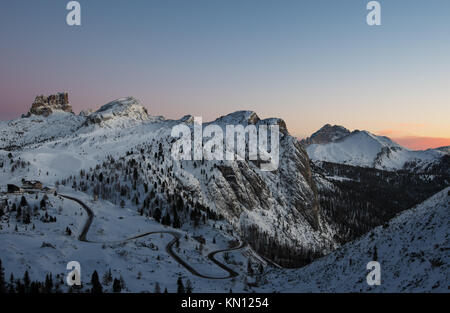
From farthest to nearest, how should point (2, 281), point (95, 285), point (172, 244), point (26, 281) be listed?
1. point (172, 244)
2. point (95, 285)
3. point (26, 281)
4. point (2, 281)

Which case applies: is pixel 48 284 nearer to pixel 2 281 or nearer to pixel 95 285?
pixel 2 281

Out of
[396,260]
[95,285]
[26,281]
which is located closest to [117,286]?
[95,285]

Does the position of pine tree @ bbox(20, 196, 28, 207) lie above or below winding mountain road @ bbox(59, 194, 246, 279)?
above

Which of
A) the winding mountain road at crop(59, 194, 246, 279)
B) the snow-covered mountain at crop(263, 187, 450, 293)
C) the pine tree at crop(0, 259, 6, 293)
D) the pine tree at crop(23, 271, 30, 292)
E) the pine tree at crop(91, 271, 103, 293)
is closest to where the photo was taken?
the snow-covered mountain at crop(263, 187, 450, 293)

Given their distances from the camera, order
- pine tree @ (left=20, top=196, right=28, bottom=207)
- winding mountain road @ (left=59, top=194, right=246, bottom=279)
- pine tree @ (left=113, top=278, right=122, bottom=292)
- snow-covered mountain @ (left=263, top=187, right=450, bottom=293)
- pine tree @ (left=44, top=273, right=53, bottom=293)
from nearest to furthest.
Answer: snow-covered mountain @ (left=263, top=187, right=450, bottom=293)
pine tree @ (left=44, top=273, right=53, bottom=293)
pine tree @ (left=113, top=278, right=122, bottom=292)
winding mountain road @ (left=59, top=194, right=246, bottom=279)
pine tree @ (left=20, top=196, right=28, bottom=207)

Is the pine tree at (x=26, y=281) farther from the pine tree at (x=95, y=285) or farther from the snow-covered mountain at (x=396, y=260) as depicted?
the snow-covered mountain at (x=396, y=260)

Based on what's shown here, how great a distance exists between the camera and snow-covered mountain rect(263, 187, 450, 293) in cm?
3994

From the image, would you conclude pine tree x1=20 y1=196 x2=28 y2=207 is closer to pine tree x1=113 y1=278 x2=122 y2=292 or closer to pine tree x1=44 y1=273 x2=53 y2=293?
pine tree x1=44 y1=273 x2=53 y2=293

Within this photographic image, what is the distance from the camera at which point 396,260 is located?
46.9 metres

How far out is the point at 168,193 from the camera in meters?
184

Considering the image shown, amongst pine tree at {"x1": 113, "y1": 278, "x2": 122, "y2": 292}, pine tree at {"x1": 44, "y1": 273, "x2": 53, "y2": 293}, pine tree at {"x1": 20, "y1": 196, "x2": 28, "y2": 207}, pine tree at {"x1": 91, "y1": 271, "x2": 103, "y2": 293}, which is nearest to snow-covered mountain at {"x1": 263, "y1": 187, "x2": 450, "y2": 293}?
pine tree at {"x1": 113, "y1": 278, "x2": 122, "y2": 292}

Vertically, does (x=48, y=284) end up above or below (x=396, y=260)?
below

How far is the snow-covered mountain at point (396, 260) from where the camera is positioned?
131 ft
